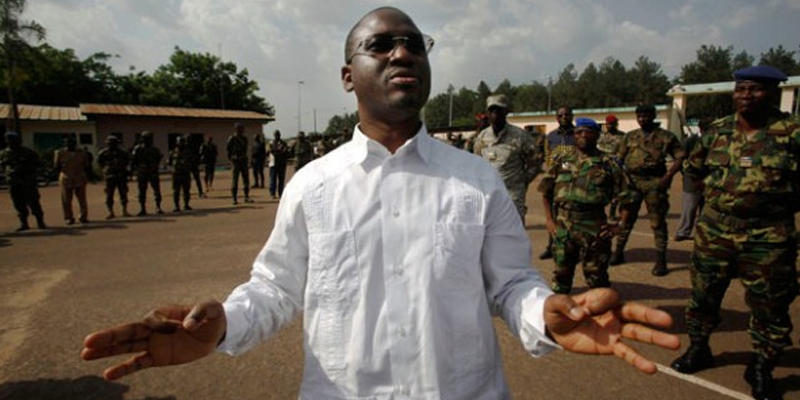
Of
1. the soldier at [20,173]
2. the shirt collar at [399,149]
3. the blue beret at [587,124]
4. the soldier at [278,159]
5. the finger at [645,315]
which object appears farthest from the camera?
the soldier at [278,159]

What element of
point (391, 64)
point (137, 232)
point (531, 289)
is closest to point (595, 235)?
point (531, 289)

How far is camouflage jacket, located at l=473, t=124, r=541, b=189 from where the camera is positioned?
233 inches

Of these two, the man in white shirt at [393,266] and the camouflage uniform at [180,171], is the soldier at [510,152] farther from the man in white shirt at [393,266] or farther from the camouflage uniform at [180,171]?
the camouflage uniform at [180,171]

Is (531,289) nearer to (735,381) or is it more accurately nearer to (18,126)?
(735,381)

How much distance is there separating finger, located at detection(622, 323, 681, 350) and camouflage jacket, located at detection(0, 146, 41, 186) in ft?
37.2

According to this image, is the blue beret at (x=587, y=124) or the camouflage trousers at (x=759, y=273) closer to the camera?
the camouflage trousers at (x=759, y=273)

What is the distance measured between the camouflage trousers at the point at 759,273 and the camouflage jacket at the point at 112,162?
447 inches

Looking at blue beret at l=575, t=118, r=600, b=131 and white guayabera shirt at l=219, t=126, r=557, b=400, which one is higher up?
blue beret at l=575, t=118, r=600, b=131

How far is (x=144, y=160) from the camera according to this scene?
436 inches

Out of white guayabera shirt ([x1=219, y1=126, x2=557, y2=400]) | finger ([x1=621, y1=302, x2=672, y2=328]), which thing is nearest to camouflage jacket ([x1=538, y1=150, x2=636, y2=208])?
white guayabera shirt ([x1=219, y1=126, x2=557, y2=400])

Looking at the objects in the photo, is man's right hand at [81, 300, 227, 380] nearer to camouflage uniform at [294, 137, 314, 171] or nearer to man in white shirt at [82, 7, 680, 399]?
man in white shirt at [82, 7, 680, 399]

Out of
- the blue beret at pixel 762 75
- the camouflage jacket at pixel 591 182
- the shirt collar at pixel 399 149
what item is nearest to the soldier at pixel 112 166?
the camouflage jacket at pixel 591 182

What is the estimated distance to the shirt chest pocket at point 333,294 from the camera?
1.55 metres

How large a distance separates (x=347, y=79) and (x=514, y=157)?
14.6 feet
